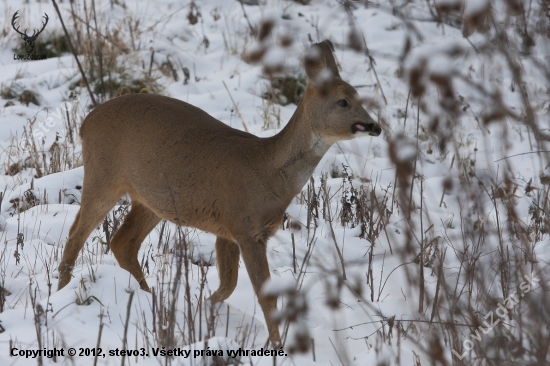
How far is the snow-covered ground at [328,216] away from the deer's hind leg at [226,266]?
119 mm

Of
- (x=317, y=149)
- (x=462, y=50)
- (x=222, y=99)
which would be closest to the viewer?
(x=462, y=50)

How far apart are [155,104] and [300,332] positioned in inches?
144

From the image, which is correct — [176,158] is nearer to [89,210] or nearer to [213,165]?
[213,165]

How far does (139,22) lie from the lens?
11.4 metres

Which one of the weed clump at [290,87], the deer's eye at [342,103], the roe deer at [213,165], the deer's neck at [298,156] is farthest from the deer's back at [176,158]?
the weed clump at [290,87]

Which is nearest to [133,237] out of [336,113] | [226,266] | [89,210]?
[89,210]

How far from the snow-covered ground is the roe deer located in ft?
0.55

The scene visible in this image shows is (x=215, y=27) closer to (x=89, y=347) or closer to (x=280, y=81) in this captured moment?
(x=280, y=81)

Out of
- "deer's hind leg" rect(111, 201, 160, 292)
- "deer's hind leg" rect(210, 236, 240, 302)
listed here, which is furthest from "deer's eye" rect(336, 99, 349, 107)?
"deer's hind leg" rect(111, 201, 160, 292)

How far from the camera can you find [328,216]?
5.04 metres

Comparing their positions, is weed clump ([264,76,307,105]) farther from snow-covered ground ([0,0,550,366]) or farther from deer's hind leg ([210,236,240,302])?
deer's hind leg ([210,236,240,302])

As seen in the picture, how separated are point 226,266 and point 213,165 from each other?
0.76 m

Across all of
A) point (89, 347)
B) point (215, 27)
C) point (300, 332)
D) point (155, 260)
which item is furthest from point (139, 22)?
point (300, 332)

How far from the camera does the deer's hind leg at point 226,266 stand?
17.3 feet
